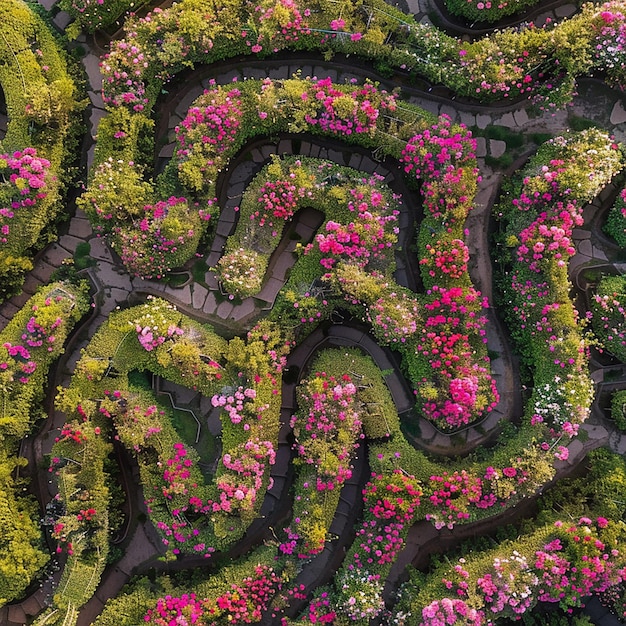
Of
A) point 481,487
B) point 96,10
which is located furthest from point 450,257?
point 96,10

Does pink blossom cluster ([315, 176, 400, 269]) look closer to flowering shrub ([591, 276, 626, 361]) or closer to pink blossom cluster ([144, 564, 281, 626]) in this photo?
flowering shrub ([591, 276, 626, 361])

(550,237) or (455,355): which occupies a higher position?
(550,237)

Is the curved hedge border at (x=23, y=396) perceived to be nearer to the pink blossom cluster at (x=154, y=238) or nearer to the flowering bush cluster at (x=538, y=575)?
the pink blossom cluster at (x=154, y=238)

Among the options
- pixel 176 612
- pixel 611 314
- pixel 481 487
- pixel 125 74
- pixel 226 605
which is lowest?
pixel 176 612

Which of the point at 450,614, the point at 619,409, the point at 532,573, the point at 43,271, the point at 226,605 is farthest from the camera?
the point at 43,271

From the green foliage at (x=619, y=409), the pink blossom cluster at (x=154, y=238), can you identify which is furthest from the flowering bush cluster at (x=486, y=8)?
the green foliage at (x=619, y=409)

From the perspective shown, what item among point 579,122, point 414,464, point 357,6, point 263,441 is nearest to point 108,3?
point 357,6

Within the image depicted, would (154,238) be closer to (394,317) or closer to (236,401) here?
(236,401)
